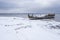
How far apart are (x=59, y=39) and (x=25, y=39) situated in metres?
2.81

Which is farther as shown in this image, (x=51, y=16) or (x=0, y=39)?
(x=51, y=16)

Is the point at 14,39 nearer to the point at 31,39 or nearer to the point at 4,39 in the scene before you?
the point at 4,39

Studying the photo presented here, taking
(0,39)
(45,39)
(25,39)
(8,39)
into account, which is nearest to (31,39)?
(25,39)

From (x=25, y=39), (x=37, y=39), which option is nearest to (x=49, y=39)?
(x=37, y=39)

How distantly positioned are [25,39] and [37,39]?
3.24ft

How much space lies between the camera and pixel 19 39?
9398 mm

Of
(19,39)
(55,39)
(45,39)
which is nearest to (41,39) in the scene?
(45,39)

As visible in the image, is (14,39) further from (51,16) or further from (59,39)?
(51,16)

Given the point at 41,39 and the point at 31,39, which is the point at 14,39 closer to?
the point at 31,39

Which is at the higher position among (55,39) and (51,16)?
(55,39)

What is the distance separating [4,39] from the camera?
30.8 feet

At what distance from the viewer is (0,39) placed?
30.7ft

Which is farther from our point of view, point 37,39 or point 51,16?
point 51,16

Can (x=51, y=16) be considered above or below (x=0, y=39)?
below
